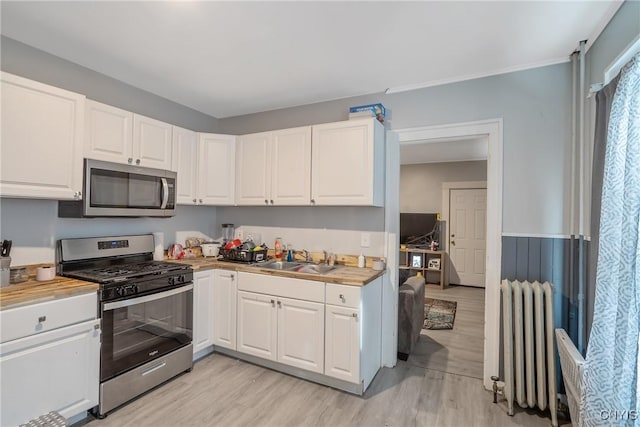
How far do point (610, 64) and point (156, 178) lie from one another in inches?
130

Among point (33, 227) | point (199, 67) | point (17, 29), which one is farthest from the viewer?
point (199, 67)

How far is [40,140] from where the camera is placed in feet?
6.70

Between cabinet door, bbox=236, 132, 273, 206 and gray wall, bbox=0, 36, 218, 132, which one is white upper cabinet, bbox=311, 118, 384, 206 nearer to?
cabinet door, bbox=236, 132, 273, 206

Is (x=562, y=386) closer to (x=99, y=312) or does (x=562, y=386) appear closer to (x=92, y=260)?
(x=99, y=312)

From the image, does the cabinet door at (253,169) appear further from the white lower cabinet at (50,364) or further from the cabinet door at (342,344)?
the white lower cabinet at (50,364)

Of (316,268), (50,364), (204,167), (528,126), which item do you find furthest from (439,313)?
(50,364)

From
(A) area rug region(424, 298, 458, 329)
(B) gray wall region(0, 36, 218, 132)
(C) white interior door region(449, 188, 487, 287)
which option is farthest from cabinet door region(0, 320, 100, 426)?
(C) white interior door region(449, 188, 487, 287)

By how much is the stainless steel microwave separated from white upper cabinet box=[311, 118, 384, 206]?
134 centimetres

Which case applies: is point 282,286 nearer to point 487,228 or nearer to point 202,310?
point 202,310

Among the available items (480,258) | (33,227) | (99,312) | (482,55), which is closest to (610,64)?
(482,55)

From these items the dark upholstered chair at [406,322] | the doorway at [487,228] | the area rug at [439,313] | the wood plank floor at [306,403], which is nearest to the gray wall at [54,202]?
the wood plank floor at [306,403]

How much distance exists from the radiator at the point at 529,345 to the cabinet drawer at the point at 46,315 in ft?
9.48

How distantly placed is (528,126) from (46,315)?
3511 mm

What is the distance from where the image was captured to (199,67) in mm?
2527
